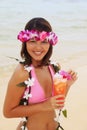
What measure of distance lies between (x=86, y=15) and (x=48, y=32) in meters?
11.3

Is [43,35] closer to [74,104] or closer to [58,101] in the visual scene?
[58,101]

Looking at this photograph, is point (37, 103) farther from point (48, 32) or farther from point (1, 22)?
point (1, 22)

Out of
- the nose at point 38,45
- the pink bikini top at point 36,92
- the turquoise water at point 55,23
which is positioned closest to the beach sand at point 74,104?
the pink bikini top at point 36,92

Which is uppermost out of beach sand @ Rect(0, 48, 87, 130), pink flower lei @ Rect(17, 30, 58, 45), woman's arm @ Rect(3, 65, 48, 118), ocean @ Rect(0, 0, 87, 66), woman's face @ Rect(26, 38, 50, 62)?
pink flower lei @ Rect(17, 30, 58, 45)

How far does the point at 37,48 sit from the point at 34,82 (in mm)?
228

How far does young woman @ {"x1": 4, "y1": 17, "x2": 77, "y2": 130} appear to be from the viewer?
96.7 inches

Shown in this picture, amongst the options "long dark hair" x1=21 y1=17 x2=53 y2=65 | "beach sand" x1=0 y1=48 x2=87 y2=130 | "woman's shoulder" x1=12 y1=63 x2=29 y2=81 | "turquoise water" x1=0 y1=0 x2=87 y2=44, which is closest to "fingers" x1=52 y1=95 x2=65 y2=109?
"woman's shoulder" x1=12 y1=63 x2=29 y2=81

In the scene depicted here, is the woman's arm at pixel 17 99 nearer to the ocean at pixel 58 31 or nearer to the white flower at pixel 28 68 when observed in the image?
the white flower at pixel 28 68

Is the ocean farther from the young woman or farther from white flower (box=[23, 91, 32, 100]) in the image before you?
white flower (box=[23, 91, 32, 100])

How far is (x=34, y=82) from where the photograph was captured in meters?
2.50

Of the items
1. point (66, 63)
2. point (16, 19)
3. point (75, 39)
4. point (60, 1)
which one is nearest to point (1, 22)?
point (16, 19)

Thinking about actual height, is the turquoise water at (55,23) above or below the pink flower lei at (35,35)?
below

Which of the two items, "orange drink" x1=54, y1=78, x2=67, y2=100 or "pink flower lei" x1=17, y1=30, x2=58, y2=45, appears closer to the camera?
"orange drink" x1=54, y1=78, x2=67, y2=100

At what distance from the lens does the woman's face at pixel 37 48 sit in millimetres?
2529
